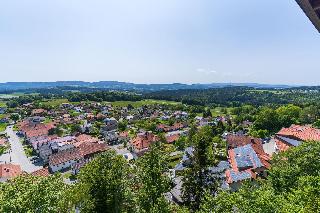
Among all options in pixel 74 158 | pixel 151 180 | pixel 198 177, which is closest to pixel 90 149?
pixel 74 158

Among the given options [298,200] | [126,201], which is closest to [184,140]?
[126,201]

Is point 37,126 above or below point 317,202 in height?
below

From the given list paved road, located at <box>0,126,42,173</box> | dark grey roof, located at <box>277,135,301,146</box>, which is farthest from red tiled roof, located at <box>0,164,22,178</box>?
dark grey roof, located at <box>277,135,301,146</box>

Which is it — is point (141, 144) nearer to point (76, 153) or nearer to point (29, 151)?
point (76, 153)

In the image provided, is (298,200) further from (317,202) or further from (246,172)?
(246,172)

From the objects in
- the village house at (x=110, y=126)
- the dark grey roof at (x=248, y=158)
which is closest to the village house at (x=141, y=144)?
the dark grey roof at (x=248, y=158)

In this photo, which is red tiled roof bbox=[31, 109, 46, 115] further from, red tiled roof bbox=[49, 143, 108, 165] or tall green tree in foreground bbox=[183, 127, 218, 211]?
tall green tree in foreground bbox=[183, 127, 218, 211]

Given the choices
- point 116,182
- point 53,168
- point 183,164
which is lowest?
point 53,168
